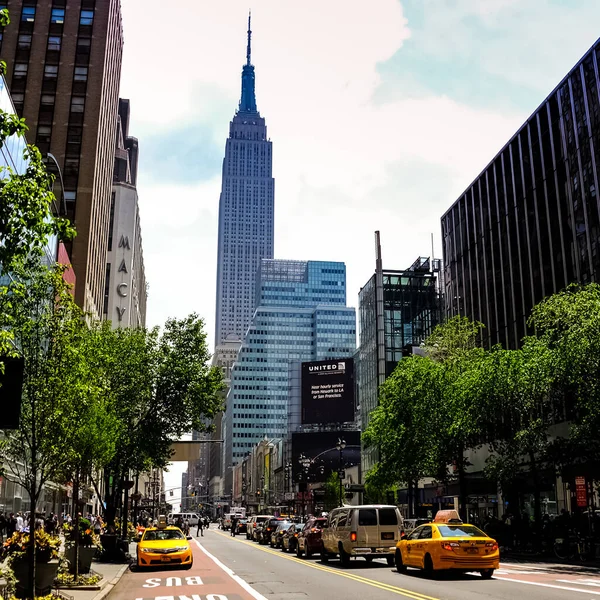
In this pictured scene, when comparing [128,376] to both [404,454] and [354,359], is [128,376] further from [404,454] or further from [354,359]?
[354,359]

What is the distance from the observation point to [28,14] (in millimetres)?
71250

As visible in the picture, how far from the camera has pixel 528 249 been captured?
50406 millimetres

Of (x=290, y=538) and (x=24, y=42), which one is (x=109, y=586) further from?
(x=24, y=42)

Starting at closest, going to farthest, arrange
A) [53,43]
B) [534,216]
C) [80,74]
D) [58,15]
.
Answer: [534,216], [80,74], [53,43], [58,15]

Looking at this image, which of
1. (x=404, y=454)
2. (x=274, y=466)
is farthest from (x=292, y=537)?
(x=274, y=466)

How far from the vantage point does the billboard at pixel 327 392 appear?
112 metres

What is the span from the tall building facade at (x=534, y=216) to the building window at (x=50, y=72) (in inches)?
1623

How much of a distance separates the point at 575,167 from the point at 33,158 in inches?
1635

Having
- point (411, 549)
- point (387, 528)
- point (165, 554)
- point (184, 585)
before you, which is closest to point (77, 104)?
point (165, 554)

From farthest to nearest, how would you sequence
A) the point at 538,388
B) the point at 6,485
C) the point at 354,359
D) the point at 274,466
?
1. the point at 274,466
2. the point at 354,359
3. the point at 6,485
4. the point at 538,388

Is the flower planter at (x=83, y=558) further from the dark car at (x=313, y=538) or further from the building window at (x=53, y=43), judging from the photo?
the building window at (x=53, y=43)

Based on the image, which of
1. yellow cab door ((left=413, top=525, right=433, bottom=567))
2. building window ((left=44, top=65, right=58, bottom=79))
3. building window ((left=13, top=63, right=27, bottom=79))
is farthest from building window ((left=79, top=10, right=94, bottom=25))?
yellow cab door ((left=413, top=525, right=433, bottom=567))

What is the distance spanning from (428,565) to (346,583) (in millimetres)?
2702

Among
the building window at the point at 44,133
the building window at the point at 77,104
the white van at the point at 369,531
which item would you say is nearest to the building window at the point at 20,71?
the building window at the point at 77,104
